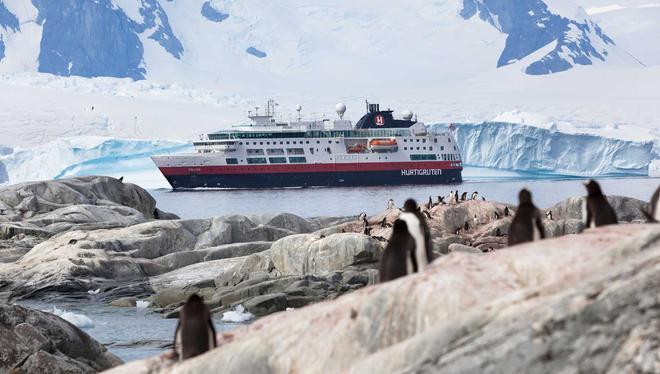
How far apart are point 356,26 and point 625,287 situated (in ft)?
602

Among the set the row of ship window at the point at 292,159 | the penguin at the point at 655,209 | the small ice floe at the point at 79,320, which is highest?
the penguin at the point at 655,209

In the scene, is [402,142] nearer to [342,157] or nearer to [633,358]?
[342,157]

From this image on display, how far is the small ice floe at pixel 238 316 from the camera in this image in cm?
2102

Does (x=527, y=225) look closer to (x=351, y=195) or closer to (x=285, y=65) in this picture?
(x=351, y=195)

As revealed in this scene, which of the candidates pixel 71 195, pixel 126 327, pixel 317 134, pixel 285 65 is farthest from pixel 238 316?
pixel 285 65

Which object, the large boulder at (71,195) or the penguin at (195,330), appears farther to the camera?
the large boulder at (71,195)

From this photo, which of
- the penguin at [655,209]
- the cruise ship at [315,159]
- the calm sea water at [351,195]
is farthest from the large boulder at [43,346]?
the cruise ship at [315,159]

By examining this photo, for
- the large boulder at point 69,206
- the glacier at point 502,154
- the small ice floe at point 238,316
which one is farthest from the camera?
the glacier at point 502,154

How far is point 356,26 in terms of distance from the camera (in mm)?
187500

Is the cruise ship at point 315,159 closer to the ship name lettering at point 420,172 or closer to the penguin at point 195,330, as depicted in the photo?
the ship name lettering at point 420,172

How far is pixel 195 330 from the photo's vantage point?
24.8 feet

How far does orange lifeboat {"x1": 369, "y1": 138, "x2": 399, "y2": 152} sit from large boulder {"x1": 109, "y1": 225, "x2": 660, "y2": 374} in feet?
292

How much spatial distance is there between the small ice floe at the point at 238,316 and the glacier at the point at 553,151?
8367cm

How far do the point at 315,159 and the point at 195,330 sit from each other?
90686 millimetres
